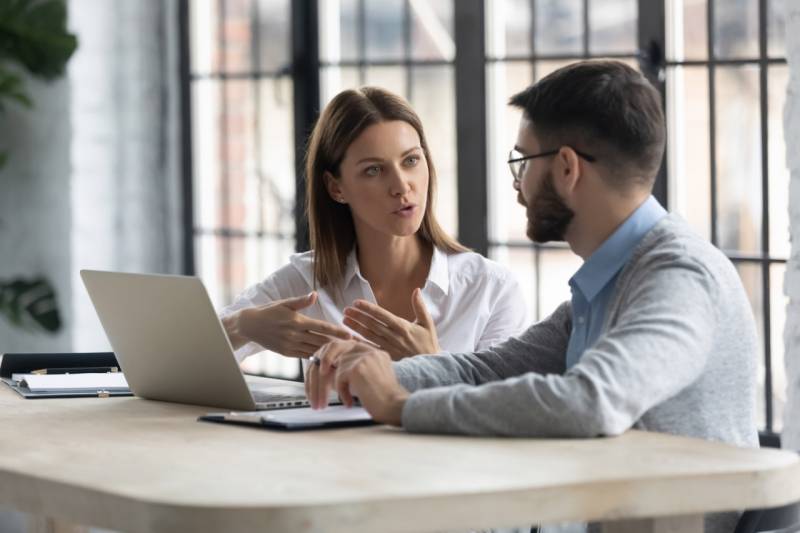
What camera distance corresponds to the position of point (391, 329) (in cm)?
237

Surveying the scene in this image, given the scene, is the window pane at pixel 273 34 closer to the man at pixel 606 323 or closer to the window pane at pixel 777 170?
→ the window pane at pixel 777 170

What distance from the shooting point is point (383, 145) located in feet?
9.27

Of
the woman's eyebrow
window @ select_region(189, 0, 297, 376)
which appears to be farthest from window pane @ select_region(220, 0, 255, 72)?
the woman's eyebrow

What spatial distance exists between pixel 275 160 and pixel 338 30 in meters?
0.56

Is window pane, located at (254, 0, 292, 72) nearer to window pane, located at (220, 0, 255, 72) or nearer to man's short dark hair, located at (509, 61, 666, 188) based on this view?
window pane, located at (220, 0, 255, 72)

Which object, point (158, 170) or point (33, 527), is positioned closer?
point (33, 527)

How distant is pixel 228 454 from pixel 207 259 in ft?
12.3

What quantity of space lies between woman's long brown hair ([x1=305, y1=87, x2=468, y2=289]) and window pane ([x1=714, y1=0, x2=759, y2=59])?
41.2 inches

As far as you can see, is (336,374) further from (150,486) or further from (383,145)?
(383,145)

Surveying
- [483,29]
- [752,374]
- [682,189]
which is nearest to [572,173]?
[752,374]

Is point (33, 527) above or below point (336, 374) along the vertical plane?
below

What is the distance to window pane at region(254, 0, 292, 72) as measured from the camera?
4.98m

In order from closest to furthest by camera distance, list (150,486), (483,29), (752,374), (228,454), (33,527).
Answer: (150,486) < (228,454) < (752,374) < (33,527) < (483,29)

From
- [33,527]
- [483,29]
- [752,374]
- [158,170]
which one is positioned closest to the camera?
[752,374]
